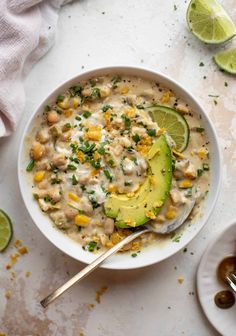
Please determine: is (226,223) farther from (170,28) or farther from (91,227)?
(170,28)

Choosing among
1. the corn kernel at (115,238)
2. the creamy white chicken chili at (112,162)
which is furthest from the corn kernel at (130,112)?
the corn kernel at (115,238)

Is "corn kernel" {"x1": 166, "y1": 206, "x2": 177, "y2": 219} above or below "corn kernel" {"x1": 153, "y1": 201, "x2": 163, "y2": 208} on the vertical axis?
below

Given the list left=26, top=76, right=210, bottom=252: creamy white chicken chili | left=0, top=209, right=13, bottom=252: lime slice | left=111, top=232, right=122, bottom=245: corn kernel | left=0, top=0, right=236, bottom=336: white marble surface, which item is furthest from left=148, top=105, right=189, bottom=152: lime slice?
left=0, top=209, right=13, bottom=252: lime slice

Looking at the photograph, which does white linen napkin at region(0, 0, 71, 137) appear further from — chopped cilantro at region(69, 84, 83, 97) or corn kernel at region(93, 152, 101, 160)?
corn kernel at region(93, 152, 101, 160)

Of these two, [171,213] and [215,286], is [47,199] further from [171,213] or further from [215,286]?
[215,286]

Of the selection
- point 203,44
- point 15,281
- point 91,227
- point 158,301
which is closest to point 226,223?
point 158,301

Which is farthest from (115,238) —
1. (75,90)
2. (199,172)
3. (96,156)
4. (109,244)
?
(75,90)
